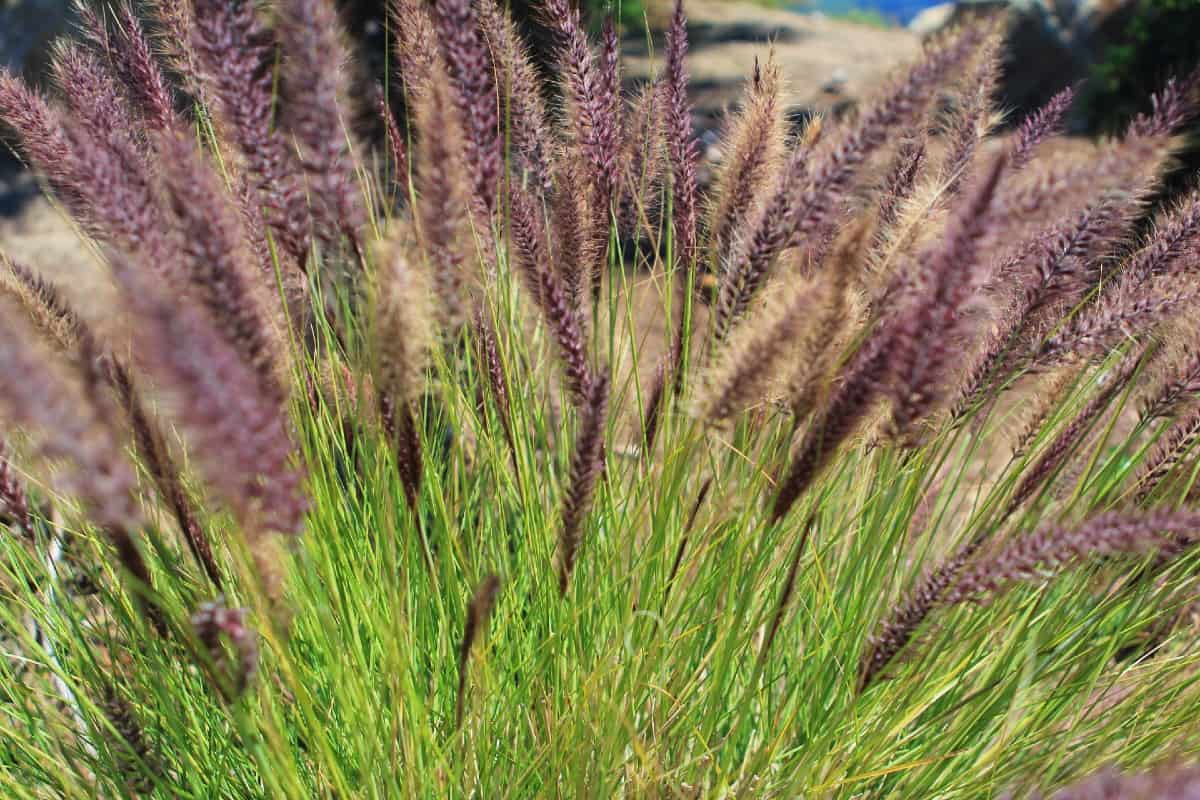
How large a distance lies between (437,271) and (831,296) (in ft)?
1.89

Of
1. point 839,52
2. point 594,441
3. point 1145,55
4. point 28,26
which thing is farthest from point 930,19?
point 594,441

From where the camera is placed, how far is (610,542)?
2.03 metres

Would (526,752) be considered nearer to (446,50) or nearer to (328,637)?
(328,637)

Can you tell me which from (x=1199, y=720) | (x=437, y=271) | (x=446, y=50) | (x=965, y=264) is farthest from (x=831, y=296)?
(x=1199, y=720)

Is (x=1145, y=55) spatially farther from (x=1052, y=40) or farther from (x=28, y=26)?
(x=28, y=26)

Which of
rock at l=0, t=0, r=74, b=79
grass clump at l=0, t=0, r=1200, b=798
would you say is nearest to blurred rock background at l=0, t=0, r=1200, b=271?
rock at l=0, t=0, r=74, b=79

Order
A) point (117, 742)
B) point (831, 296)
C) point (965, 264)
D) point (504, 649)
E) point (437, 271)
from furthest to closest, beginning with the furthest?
point (504, 649), point (117, 742), point (437, 271), point (831, 296), point (965, 264)

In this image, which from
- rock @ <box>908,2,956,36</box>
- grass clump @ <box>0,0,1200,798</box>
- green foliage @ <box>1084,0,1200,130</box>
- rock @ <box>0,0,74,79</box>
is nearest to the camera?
grass clump @ <box>0,0,1200,798</box>

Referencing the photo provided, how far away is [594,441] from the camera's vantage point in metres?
1.21

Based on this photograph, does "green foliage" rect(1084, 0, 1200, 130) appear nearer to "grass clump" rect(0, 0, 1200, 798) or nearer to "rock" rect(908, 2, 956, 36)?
"rock" rect(908, 2, 956, 36)

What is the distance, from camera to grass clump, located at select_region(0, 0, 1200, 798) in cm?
A: 124

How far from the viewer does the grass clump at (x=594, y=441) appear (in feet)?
4.07

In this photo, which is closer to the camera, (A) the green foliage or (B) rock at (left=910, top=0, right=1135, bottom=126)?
(A) the green foliage

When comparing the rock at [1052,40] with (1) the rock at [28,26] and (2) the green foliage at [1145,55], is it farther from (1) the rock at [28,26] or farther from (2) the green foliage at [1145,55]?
(1) the rock at [28,26]
